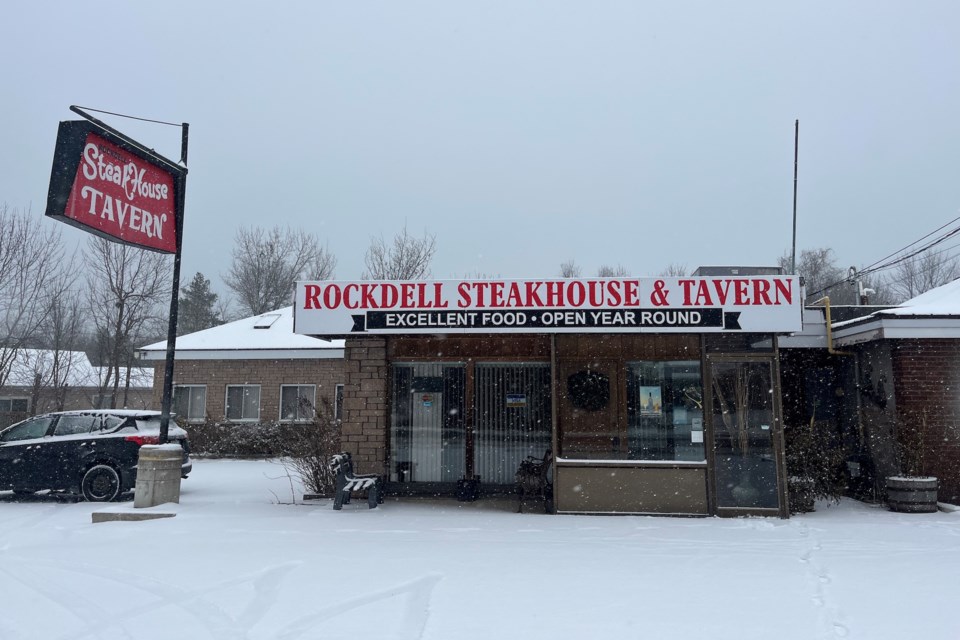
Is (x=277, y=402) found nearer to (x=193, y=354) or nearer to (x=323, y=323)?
(x=193, y=354)

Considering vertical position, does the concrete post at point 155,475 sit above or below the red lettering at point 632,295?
→ below

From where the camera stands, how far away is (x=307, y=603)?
18.4ft

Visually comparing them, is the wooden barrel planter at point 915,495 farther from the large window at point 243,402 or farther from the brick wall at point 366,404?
the large window at point 243,402

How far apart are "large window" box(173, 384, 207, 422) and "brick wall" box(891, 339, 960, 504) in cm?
1836

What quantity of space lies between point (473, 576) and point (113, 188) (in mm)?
7002

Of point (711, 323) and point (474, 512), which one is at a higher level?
point (711, 323)

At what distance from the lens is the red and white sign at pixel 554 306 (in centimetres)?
938

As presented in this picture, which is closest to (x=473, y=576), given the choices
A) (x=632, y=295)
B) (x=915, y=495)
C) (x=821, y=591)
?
(x=821, y=591)

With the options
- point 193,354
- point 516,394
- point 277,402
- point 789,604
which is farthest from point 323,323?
point 193,354

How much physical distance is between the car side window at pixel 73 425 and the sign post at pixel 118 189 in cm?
247

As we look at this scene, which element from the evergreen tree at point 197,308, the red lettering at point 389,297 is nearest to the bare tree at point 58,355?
the evergreen tree at point 197,308

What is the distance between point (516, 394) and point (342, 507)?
3.37 meters

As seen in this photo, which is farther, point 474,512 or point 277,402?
point 277,402

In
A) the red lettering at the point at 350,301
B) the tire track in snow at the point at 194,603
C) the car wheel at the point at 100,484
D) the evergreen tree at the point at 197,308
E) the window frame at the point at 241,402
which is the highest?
the evergreen tree at the point at 197,308
